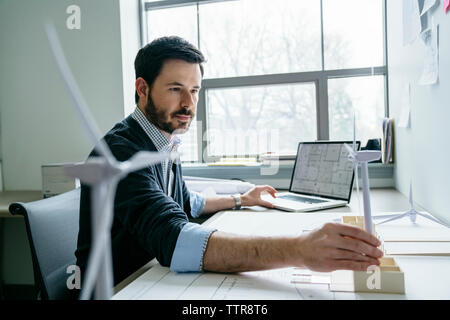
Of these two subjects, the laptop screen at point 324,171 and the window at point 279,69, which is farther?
the window at point 279,69

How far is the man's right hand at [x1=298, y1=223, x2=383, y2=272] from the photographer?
2.11 feet

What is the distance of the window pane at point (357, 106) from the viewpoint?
216cm

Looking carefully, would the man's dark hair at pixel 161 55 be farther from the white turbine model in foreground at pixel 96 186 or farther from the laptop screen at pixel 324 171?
the white turbine model in foreground at pixel 96 186

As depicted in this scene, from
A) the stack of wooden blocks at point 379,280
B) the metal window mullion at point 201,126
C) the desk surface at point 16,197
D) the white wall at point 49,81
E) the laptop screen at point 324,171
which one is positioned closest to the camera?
the stack of wooden blocks at point 379,280

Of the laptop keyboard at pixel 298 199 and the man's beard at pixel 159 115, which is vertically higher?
the man's beard at pixel 159 115

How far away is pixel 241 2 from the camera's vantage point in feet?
7.72

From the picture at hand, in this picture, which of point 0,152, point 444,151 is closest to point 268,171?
point 444,151

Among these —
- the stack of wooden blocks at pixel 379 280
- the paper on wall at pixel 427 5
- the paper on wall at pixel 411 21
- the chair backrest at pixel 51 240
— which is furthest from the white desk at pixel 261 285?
the paper on wall at pixel 411 21

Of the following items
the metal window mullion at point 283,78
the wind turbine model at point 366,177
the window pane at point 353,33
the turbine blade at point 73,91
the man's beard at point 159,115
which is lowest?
the wind turbine model at point 366,177

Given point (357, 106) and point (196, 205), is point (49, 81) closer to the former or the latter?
point (196, 205)

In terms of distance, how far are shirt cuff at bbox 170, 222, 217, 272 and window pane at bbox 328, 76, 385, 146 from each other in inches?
64.2

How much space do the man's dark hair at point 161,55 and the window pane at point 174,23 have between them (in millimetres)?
1314

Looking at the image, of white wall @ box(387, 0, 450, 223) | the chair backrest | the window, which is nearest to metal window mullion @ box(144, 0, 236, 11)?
the window

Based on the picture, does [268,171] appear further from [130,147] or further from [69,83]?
[69,83]
